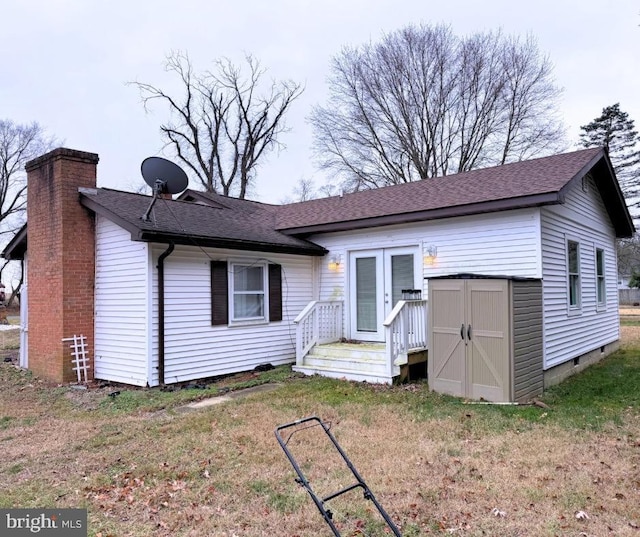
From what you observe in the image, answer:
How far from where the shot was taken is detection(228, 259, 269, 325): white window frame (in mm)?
8789

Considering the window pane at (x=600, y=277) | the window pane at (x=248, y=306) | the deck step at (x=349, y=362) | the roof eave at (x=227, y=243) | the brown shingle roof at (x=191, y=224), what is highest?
the brown shingle roof at (x=191, y=224)

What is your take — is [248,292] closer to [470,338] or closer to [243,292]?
[243,292]

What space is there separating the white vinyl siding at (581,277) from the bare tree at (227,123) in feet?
66.3

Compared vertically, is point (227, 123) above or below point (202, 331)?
above

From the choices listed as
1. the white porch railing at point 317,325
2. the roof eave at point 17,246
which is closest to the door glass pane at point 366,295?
the white porch railing at point 317,325

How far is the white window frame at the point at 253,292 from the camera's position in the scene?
28.8 feet

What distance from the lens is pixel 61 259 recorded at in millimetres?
8156

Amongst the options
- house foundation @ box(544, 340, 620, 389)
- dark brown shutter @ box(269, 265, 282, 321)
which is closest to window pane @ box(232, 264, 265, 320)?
dark brown shutter @ box(269, 265, 282, 321)

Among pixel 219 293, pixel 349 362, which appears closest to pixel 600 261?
pixel 349 362

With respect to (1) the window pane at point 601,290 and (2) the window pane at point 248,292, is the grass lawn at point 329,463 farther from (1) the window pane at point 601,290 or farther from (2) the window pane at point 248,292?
(1) the window pane at point 601,290

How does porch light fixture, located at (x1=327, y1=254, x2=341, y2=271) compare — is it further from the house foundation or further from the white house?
the house foundation

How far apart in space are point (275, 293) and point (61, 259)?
3861 mm

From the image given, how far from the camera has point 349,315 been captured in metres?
9.93

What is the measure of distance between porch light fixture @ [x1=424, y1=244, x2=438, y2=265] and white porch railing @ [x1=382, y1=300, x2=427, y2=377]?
0.95 meters
